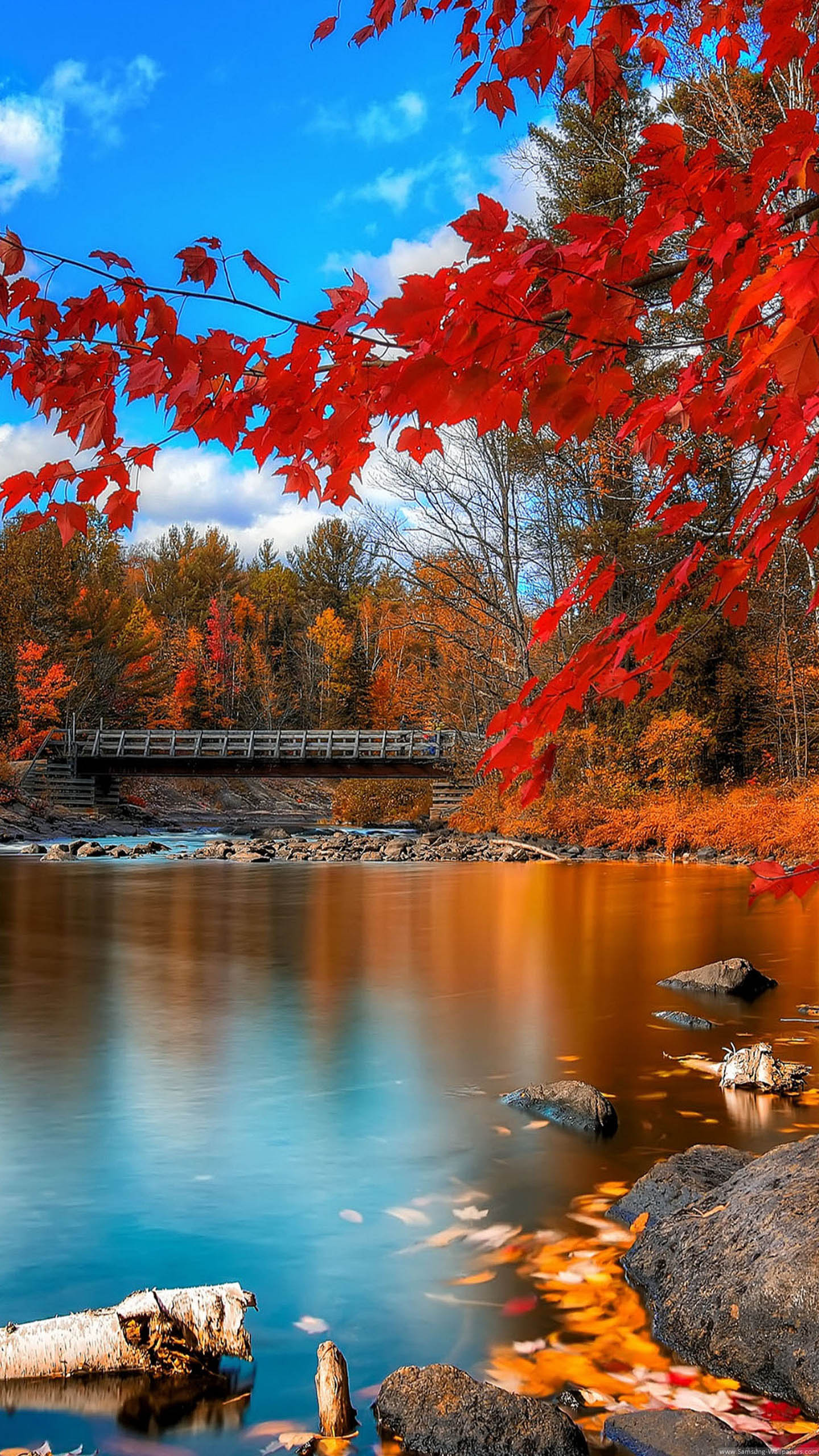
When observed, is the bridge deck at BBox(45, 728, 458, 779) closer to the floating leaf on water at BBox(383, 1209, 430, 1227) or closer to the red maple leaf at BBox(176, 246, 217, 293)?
the floating leaf on water at BBox(383, 1209, 430, 1227)

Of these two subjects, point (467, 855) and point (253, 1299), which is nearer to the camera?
point (253, 1299)

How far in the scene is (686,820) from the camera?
77.4 ft

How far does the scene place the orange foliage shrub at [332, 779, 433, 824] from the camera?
4372 centimetres

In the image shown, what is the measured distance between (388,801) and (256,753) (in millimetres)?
7628

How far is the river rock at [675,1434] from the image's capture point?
241 cm

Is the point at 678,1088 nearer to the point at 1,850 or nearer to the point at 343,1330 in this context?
the point at 343,1330

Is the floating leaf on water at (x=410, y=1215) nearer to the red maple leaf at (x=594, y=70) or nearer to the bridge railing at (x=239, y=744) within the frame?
the red maple leaf at (x=594, y=70)

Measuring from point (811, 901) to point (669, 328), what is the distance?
26.7 feet

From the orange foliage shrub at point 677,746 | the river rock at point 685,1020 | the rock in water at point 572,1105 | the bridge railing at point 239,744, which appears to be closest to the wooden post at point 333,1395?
the rock in water at point 572,1105

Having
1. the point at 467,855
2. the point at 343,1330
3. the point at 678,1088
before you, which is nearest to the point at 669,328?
the point at 678,1088

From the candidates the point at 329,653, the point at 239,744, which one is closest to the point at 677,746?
the point at 239,744

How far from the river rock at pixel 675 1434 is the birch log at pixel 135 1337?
1016 mm

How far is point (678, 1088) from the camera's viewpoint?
5598 mm

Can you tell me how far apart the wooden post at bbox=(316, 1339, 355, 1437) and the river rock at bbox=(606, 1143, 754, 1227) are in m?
1.29
